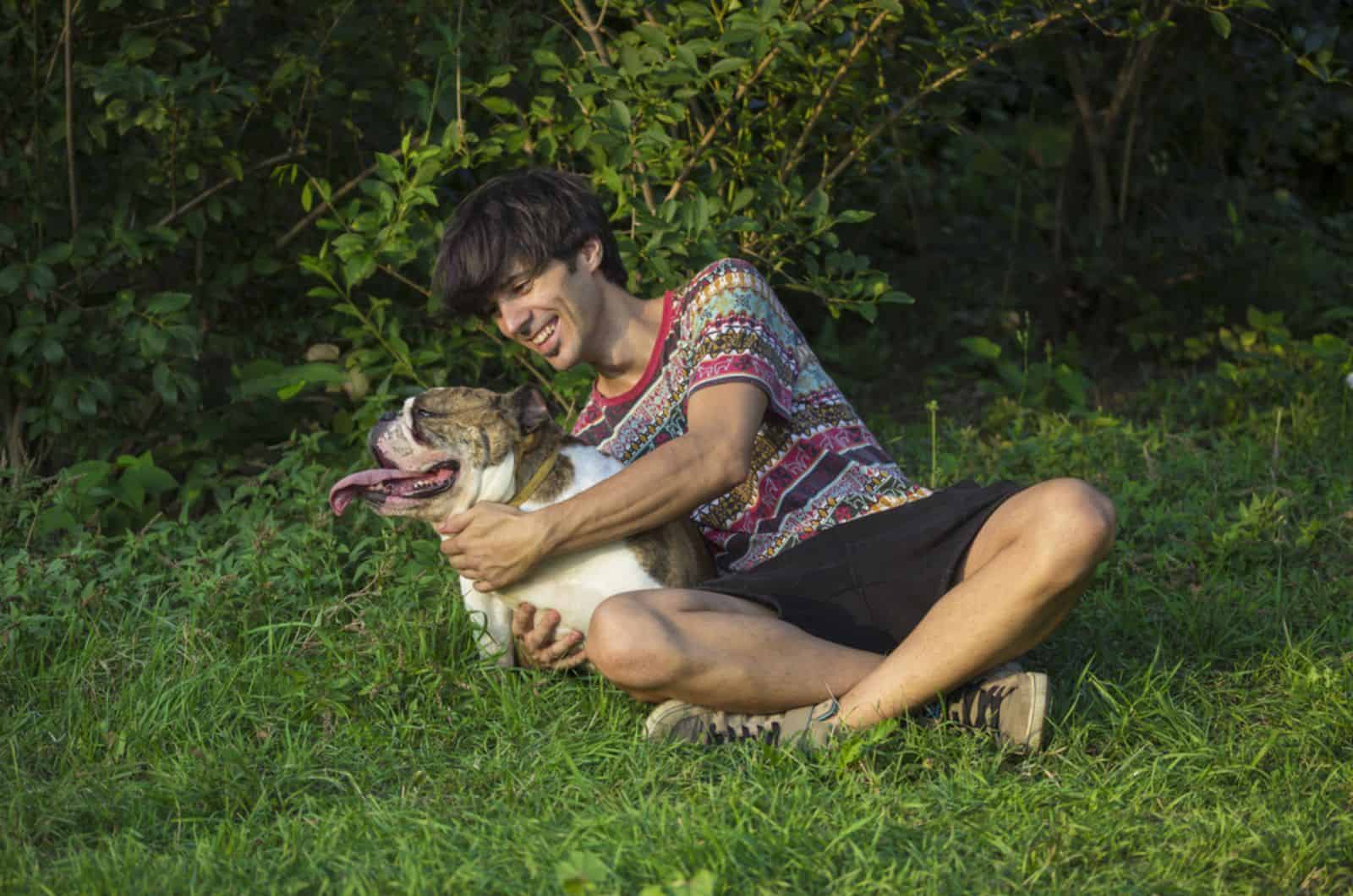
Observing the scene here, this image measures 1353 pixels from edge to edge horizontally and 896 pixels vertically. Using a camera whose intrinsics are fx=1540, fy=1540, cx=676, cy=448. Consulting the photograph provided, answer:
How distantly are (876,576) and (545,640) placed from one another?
77 centimetres

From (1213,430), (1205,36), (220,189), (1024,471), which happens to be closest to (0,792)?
(220,189)

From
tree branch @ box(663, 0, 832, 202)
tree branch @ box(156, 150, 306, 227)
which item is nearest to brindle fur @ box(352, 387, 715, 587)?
tree branch @ box(663, 0, 832, 202)

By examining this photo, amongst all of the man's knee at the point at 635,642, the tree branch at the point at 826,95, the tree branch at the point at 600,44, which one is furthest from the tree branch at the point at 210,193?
the man's knee at the point at 635,642

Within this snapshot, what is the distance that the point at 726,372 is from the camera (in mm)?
3404

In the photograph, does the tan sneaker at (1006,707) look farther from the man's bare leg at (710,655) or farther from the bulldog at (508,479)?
the bulldog at (508,479)

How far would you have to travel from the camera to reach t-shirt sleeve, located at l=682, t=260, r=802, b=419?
342 cm

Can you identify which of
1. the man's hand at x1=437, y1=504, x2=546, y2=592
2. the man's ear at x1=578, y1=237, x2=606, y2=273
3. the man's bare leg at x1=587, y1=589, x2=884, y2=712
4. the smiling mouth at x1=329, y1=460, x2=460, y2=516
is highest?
the man's ear at x1=578, y1=237, x2=606, y2=273

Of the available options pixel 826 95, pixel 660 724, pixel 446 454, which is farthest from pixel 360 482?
pixel 826 95

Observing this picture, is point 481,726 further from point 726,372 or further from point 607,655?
point 726,372

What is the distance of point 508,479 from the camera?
11.4 ft

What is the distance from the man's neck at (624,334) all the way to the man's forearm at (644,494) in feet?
1.39

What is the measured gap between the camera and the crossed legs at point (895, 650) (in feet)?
10.4

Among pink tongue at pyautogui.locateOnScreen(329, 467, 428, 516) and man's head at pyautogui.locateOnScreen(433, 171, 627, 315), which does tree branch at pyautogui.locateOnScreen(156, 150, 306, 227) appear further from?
pink tongue at pyautogui.locateOnScreen(329, 467, 428, 516)

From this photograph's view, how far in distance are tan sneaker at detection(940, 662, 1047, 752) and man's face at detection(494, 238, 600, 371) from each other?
117 centimetres
